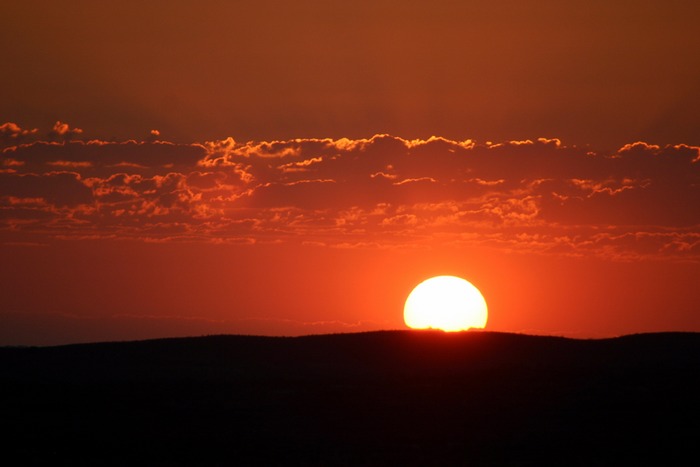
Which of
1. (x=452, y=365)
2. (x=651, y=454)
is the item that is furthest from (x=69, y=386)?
(x=651, y=454)

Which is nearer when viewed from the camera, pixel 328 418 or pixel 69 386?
pixel 328 418

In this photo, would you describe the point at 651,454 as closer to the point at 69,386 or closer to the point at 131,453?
the point at 131,453

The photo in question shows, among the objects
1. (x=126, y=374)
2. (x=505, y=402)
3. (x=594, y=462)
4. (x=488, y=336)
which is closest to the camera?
(x=594, y=462)

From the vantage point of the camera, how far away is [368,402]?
27391 millimetres

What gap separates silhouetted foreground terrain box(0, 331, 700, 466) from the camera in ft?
77.7

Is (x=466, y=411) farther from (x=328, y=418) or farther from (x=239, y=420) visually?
(x=239, y=420)

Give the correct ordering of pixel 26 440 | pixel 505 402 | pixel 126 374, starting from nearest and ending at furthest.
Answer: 1. pixel 26 440
2. pixel 505 402
3. pixel 126 374

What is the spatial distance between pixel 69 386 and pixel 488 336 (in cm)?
1457

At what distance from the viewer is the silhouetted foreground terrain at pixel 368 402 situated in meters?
23.7

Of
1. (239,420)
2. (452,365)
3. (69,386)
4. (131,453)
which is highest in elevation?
(452,365)

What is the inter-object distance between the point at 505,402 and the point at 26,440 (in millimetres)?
12569

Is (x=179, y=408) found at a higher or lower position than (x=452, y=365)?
lower

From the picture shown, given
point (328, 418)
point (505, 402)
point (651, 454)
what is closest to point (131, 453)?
point (328, 418)

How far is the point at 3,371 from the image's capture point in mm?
33344
